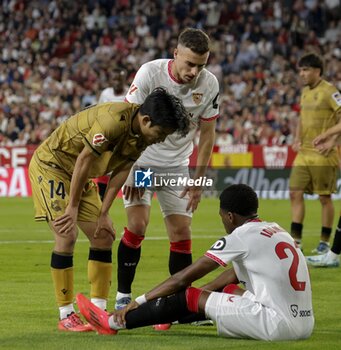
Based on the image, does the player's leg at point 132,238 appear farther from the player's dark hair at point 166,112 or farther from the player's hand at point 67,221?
the player's dark hair at point 166,112

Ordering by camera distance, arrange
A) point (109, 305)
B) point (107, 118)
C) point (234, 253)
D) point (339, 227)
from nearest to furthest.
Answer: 1. point (234, 253)
2. point (107, 118)
3. point (109, 305)
4. point (339, 227)

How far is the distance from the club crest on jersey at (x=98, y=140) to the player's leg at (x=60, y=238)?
28.6 inches

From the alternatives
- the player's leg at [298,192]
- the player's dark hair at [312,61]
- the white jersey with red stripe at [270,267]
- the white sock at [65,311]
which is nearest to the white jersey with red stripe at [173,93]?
the white sock at [65,311]

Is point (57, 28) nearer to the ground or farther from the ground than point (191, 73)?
nearer to the ground

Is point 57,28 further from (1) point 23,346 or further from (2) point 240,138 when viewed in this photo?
(1) point 23,346

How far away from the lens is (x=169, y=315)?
6957 millimetres

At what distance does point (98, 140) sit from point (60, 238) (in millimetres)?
932

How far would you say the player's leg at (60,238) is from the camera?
25.2ft

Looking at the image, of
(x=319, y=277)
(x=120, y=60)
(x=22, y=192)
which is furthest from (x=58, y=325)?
(x=120, y=60)

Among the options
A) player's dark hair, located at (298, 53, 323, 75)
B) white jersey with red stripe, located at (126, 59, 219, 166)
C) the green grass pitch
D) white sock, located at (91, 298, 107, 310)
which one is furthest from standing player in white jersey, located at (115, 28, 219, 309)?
player's dark hair, located at (298, 53, 323, 75)

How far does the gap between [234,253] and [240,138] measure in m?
20.4

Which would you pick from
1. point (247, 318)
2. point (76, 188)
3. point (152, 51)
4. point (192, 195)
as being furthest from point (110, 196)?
point (152, 51)

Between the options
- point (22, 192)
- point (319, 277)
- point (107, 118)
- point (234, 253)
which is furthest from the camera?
point (22, 192)

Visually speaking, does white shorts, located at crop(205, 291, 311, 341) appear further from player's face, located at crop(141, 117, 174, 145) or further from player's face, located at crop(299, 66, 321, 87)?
player's face, located at crop(299, 66, 321, 87)
